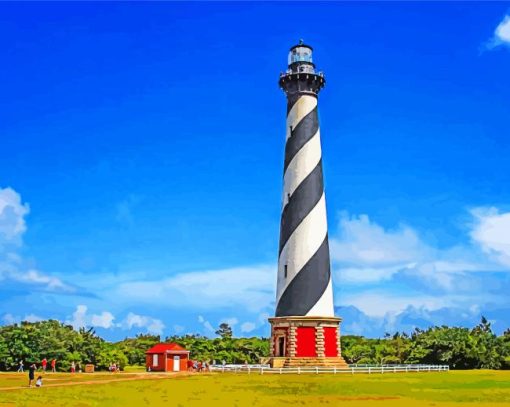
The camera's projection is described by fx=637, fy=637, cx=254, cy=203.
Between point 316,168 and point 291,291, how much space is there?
867cm

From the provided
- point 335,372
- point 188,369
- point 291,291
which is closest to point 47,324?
point 188,369

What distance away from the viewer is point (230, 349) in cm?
5788

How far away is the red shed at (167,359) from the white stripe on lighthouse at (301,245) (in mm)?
8183

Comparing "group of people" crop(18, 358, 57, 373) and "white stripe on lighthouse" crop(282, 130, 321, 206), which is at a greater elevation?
"white stripe on lighthouse" crop(282, 130, 321, 206)

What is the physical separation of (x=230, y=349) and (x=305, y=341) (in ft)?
59.2

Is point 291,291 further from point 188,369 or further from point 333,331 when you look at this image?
point 188,369

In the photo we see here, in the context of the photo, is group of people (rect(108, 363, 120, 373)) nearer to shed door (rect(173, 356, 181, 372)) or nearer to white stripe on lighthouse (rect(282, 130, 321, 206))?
shed door (rect(173, 356, 181, 372))

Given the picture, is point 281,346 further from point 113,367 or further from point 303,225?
point 113,367

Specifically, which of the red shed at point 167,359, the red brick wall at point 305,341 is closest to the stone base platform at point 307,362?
the red brick wall at point 305,341

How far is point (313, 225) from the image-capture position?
141ft

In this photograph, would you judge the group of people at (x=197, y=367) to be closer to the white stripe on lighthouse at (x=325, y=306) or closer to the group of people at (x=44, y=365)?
the white stripe on lighthouse at (x=325, y=306)

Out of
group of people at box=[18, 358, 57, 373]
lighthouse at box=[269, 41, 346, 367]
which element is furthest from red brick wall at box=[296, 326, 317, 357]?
group of people at box=[18, 358, 57, 373]

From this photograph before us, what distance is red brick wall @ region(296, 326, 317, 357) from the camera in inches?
1620

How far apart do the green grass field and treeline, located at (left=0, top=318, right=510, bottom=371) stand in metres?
13.1
